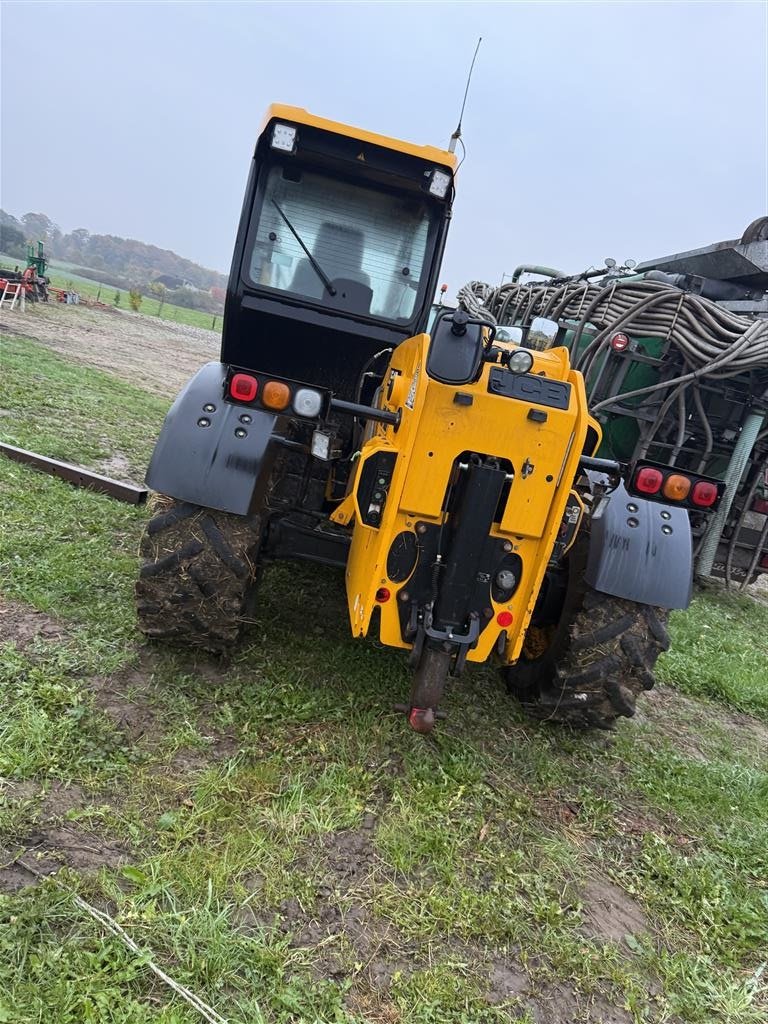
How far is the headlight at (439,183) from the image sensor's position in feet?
11.4

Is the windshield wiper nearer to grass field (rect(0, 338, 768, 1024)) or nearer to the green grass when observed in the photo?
grass field (rect(0, 338, 768, 1024))

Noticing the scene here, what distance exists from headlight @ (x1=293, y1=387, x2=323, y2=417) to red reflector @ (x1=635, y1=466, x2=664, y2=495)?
1.40m

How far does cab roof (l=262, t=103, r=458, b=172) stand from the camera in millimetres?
3316

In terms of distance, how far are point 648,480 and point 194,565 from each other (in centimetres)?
196

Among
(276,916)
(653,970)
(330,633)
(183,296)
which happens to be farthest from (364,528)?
(183,296)

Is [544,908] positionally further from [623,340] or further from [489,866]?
[623,340]

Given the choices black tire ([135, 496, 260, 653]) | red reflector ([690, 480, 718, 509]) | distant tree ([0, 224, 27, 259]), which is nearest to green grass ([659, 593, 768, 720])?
red reflector ([690, 480, 718, 509])

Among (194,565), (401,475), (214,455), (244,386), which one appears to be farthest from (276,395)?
(194,565)

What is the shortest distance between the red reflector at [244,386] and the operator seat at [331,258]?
1.25 m

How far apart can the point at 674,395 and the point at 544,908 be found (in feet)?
16.0

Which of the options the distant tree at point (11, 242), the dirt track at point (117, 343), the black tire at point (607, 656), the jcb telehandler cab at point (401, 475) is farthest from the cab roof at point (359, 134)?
the distant tree at point (11, 242)

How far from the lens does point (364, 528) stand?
2.81 metres

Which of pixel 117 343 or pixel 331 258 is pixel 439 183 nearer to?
pixel 331 258

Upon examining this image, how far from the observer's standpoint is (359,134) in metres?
3.37
